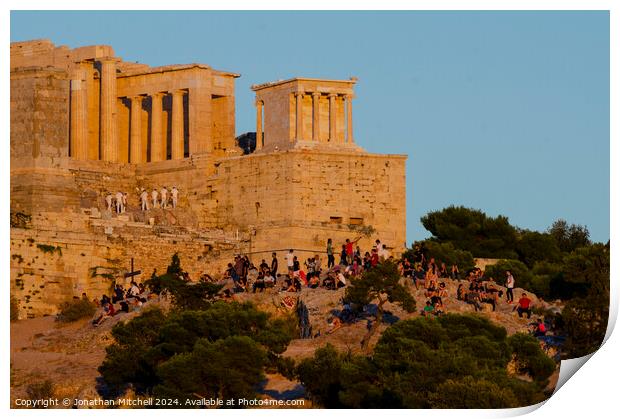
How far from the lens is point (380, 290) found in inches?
2689

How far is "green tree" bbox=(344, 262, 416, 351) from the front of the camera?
68000 millimetres

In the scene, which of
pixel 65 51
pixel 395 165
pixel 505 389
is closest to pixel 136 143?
pixel 65 51

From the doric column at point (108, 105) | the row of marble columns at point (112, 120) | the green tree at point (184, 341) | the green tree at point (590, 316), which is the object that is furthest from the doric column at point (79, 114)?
the green tree at point (590, 316)

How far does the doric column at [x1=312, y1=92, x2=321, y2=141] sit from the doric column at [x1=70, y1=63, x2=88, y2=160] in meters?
7.32

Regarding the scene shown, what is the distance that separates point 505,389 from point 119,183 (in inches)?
1246

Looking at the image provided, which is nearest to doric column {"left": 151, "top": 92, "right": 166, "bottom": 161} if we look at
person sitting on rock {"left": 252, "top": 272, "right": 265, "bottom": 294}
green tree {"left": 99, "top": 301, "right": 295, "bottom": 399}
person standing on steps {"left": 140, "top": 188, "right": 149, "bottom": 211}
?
person standing on steps {"left": 140, "top": 188, "right": 149, "bottom": 211}

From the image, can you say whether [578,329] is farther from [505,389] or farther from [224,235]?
[224,235]

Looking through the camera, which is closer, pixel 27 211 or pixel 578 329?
pixel 578 329

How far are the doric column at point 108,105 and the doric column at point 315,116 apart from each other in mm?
6668

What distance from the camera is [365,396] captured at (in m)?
60.4

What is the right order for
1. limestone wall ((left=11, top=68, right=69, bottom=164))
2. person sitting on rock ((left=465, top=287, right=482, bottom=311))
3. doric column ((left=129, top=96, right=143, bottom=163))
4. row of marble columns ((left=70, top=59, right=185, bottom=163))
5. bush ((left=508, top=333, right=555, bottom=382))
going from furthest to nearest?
doric column ((left=129, top=96, right=143, bottom=163)) → row of marble columns ((left=70, top=59, right=185, bottom=163)) → limestone wall ((left=11, top=68, right=69, bottom=164)) → person sitting on rock ((left=465, top=287, right=482, bottom=311)) → bush ((left=508, top=333, right=555, bottom=382))

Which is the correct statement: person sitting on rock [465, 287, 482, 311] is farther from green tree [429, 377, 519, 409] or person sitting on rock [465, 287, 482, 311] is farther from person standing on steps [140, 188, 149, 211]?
person standing on steps [140, 188, 149, 211]

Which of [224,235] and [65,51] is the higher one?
[65,51]

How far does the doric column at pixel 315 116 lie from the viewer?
291 ft
